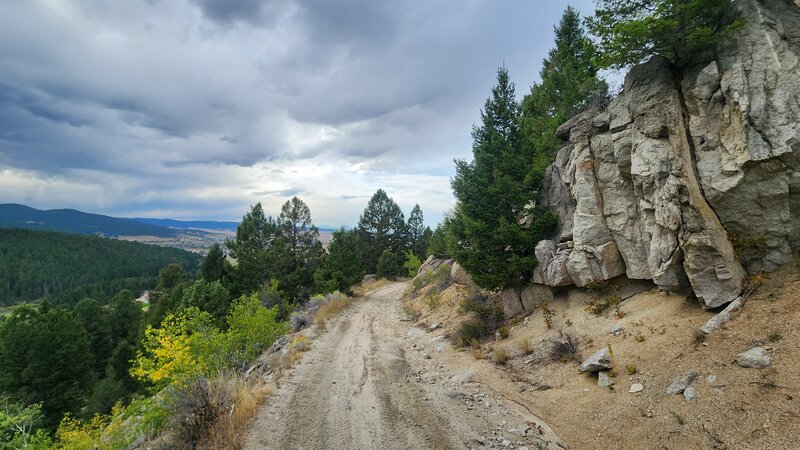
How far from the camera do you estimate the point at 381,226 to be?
210 ft

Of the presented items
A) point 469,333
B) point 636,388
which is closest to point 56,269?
point 469,333

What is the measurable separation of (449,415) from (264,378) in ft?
22.4

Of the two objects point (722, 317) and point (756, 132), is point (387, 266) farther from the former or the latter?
point (756, 132)

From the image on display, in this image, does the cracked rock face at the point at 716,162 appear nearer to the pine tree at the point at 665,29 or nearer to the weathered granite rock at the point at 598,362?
the pine tree at the point at 665,29

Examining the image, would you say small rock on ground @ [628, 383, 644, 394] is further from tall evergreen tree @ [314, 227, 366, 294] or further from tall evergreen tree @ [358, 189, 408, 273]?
tall evergreen tree @ [358, 189, 408, 273]

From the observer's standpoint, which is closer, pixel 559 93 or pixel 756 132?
pixel 756 132

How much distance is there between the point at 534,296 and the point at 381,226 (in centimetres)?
4914

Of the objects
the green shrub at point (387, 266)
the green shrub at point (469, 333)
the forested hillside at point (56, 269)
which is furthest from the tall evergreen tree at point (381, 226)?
the forested hillside at point (56, 269)

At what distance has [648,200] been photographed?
11.2 meters

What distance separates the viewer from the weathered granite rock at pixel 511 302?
16.5 m

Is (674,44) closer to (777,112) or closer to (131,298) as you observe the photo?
(777,112)

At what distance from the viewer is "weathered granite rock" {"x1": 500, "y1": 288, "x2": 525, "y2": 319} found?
54.2 ft

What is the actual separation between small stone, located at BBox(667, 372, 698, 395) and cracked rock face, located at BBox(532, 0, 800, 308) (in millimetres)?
2695

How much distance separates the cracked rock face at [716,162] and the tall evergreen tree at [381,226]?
52.5 metres
